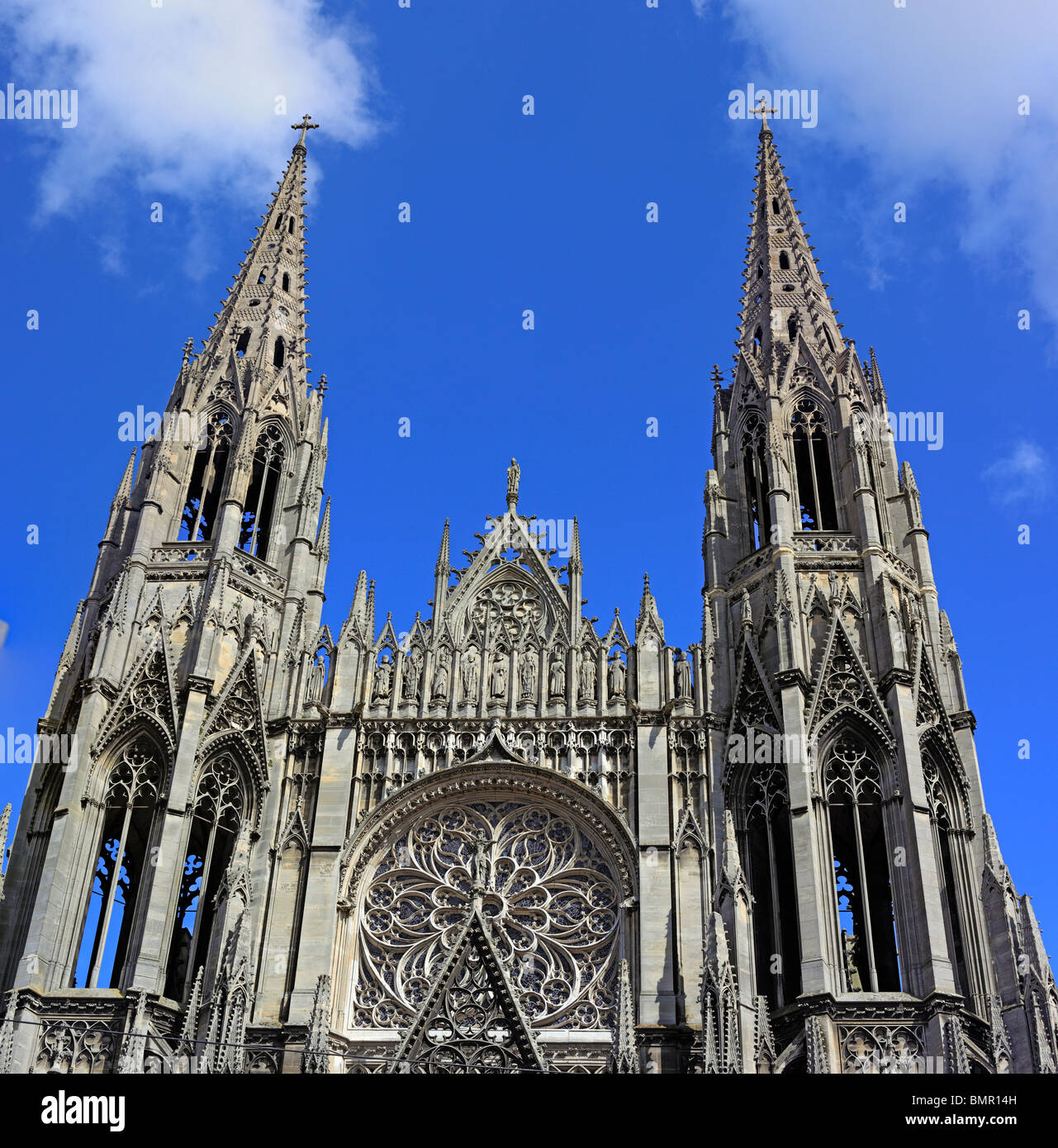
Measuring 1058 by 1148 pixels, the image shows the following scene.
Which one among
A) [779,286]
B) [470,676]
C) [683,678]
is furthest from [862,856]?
[779,286]

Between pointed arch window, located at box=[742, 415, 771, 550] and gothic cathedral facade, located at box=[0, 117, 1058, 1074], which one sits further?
pointed arch window, located at box=[742, 415, 771, 550]

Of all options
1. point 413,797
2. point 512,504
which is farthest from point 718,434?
point 413,797

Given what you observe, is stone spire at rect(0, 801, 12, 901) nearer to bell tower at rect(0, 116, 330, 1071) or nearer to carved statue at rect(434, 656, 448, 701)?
bell tower at rect(0, 116, 330, 1071)

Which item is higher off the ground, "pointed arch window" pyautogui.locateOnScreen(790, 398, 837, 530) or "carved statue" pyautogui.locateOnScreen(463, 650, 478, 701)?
"pointed arch window" pyautogui.locateOnScreen(790, 398, 837, 530)

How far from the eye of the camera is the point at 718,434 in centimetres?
3728

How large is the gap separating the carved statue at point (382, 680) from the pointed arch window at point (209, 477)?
625 cm

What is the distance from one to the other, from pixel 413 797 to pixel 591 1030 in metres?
6.06

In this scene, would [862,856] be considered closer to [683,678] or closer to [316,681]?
[683,678]

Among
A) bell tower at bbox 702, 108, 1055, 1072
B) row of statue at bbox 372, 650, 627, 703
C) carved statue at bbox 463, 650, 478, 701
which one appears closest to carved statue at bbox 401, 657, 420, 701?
row of statue at bbox 372, 650, 627, 703

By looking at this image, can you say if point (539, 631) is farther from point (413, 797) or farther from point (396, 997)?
point (396, 997)

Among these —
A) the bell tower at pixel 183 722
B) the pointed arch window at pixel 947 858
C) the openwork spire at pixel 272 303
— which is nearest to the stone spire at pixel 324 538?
the bell tower at pixel 183 722

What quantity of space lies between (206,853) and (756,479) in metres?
15.9

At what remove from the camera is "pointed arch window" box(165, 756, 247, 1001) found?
2948 centimetres

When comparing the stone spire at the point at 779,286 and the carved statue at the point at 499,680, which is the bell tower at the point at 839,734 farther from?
the carved statue at the point at 499,680
